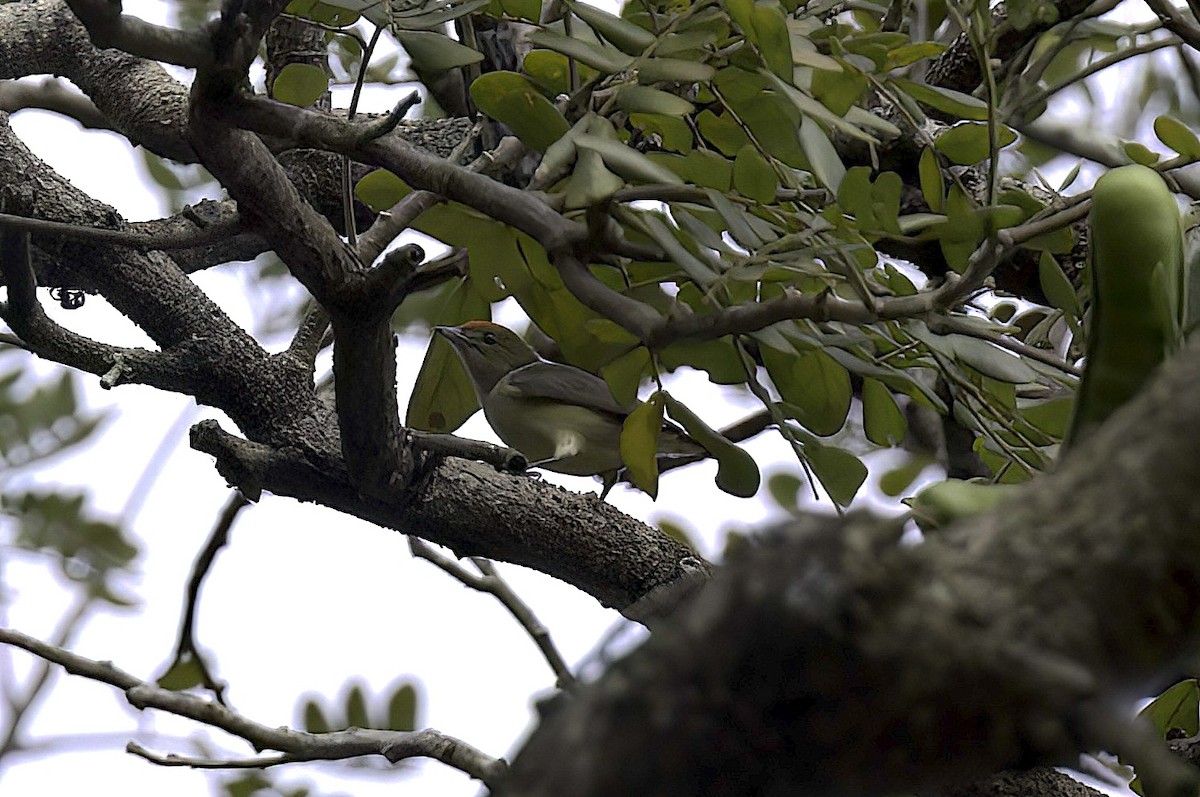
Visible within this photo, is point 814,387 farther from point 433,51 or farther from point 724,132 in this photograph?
point 433,51

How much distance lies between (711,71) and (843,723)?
47 centimetres

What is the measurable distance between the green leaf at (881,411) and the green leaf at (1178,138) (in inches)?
9.8

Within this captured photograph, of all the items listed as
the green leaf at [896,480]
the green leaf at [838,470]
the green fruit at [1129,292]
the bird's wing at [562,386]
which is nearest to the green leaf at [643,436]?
the green leaf at [838,470]

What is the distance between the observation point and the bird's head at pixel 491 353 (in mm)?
1365

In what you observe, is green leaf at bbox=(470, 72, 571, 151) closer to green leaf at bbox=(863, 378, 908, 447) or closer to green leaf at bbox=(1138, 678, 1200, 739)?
green leaf at bbox=(863, 378, 908, 447)

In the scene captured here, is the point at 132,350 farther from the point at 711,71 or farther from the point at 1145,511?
the point at 1145,511

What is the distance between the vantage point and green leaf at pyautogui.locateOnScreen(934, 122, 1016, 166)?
2.56 feet

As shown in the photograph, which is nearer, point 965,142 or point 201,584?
point 965,142

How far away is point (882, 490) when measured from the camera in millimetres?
1492

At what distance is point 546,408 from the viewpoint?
141 centimetres

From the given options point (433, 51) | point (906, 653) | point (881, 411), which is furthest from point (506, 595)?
point (906, 653)

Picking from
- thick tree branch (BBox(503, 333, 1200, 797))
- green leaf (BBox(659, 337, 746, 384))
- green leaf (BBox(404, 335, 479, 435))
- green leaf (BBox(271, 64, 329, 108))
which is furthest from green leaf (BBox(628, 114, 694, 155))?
thick tree branch (BBox(503, 333, 1200, 797))

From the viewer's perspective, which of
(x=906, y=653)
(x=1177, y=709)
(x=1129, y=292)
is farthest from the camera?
(x=1177, y=709)

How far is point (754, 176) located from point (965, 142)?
190 millimetres
